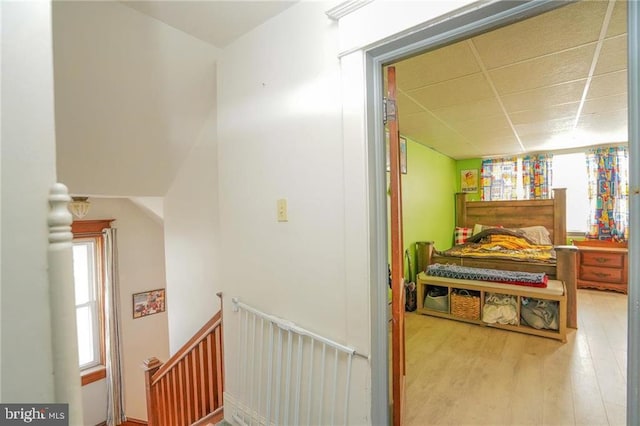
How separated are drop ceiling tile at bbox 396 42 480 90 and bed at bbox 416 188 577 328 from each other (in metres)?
2.34

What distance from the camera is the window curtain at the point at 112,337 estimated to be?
4230 millimetres

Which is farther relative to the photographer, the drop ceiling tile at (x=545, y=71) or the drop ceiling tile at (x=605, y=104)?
the drop ceiling tile at (x=605, y=104)

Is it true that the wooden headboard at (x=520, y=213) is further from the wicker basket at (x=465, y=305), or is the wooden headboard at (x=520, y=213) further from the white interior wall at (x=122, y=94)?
the white interior wall at (x=122, y=94)

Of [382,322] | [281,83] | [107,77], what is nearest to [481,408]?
[382,322]

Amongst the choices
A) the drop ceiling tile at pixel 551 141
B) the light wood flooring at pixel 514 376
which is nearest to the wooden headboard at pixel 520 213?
the drop ceiling tile at pixel 551 141

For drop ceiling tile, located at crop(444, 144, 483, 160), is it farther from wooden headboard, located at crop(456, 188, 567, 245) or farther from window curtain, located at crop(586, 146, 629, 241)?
window curtain, located at crop(586, 146, 629, 241)

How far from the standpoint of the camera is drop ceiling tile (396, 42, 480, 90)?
1.89m

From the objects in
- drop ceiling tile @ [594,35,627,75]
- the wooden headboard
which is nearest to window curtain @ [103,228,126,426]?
drop ceiling tile @ [594,35,627,75]

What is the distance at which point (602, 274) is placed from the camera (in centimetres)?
429

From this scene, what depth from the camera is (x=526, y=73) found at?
2.16 meters

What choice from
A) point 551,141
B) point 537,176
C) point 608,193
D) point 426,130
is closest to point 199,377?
point 426,130

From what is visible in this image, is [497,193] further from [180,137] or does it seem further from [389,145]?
[180,137]

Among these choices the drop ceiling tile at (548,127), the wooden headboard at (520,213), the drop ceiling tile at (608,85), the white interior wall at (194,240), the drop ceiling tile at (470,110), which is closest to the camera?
the drop ceiling tile at (608,85)

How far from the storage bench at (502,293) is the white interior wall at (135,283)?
411 cm
